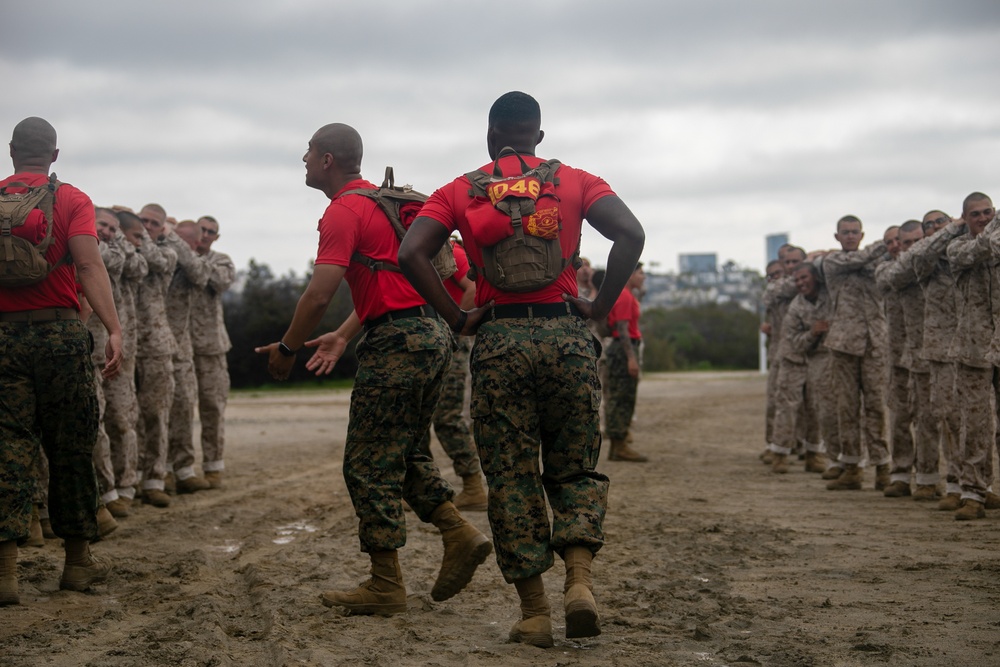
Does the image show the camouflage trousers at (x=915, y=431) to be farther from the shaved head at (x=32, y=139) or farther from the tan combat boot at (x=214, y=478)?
the shaved head at (x=32, y=139)

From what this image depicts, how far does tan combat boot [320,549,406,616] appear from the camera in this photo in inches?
207

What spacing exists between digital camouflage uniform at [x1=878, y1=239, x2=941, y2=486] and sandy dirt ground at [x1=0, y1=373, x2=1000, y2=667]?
45 centimetres

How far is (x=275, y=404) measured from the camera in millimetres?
24781

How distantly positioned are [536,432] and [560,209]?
1.02 meters

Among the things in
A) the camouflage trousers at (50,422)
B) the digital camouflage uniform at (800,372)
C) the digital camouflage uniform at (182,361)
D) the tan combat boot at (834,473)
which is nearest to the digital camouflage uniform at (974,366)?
the tan combat boot at (834,473)

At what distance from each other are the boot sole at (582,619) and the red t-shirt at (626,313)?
809cm

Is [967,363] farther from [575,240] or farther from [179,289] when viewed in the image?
[179,289]

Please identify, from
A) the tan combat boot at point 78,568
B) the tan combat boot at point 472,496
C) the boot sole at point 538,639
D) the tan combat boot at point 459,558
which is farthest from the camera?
the tan combat boot at point 472,496

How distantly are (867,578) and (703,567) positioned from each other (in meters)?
0.93

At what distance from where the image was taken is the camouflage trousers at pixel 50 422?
5.57 meters

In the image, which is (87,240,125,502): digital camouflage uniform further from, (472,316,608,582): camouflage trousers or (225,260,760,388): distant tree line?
(225,260,760,388): distant tree line

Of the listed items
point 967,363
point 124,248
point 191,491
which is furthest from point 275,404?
point 967,363

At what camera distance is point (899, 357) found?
9.83 meters

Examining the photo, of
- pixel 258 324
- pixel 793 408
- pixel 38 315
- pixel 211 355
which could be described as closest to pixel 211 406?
pixel 211 355
